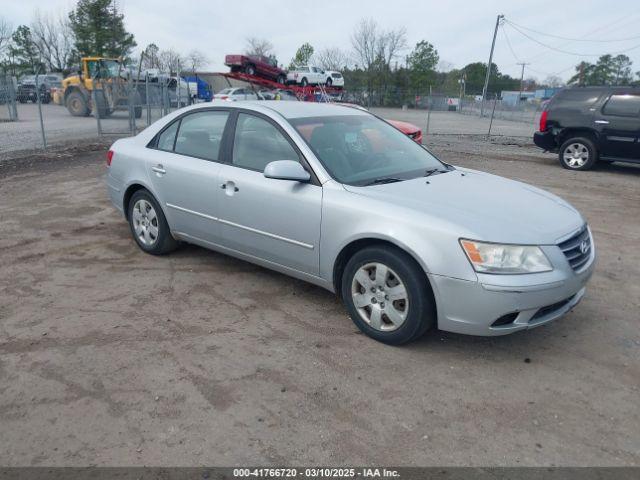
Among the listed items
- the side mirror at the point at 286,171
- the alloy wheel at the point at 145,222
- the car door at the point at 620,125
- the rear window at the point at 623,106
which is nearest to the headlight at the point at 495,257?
the side mirror at the point at 286,171

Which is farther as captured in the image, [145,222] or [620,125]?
[620,125]

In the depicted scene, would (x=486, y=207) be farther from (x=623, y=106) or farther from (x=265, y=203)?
(x=623, y=106)

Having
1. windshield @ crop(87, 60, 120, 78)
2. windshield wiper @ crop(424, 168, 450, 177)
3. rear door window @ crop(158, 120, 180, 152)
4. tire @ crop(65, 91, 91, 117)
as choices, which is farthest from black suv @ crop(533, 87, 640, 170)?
tire @ crop(65, 91, 91, 117)

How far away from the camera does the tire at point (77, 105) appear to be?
23.3 meters

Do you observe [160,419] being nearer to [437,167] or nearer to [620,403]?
[620,403]

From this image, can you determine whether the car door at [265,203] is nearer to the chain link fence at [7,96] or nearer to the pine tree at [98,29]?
the chain link fence at [7,96]

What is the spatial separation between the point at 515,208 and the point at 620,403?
136 cm

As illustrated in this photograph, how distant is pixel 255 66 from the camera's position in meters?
28.7

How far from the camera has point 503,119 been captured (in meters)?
37.7

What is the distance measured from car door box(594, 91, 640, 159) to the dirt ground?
658 centimetres

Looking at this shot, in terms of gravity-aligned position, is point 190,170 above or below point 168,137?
below

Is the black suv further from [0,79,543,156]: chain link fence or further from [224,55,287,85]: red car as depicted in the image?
[224,55,287,85]: red car

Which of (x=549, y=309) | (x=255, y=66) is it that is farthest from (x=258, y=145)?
(x=255, y=66)

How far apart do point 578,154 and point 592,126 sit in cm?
73
